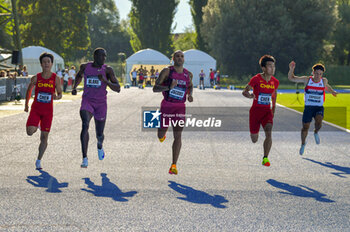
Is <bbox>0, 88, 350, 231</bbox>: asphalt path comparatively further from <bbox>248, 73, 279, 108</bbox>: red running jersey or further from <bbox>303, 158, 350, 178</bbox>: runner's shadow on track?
<bbox>248, 73, 279, 108</bbox>: red running jersey

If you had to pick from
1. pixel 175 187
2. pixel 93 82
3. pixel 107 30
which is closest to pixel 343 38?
pixel 107 30

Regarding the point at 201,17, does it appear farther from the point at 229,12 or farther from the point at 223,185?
the point at 223,185

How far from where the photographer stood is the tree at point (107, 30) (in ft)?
320

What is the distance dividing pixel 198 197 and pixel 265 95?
104 inches

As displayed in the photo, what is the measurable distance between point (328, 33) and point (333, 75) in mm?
6718

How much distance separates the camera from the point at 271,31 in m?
58.2

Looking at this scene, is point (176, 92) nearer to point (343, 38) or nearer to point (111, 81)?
point (111, 81)

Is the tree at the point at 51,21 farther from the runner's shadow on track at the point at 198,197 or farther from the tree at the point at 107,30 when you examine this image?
the runner's shadow on track at the point at 198,197

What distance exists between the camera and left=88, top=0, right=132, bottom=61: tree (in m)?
97.6

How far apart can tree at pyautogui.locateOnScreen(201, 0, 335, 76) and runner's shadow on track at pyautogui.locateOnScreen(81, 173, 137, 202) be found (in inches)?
2041

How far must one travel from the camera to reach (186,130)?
14.8 metres

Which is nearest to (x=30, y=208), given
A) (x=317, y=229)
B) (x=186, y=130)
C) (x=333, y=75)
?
(x=317, y=229)

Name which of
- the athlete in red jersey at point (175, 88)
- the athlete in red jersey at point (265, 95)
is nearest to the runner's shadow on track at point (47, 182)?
the athlete in red jersey at point (175, 88)

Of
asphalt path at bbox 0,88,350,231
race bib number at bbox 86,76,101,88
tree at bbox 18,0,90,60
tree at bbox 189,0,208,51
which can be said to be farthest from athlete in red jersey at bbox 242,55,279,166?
tree at bbox 189,0,208,51
